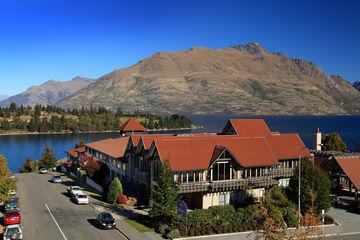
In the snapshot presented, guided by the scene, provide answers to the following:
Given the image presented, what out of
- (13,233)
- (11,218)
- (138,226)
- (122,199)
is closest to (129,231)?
(138,226)

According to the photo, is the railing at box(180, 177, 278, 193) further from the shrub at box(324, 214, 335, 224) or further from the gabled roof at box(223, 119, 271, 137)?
the gabled roof at box(223, 119, 271, 137)

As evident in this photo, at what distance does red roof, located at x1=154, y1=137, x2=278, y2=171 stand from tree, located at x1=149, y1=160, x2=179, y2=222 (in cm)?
448

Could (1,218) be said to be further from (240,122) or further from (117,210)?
(240,122)

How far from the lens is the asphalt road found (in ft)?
146

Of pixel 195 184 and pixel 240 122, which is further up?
pixel 240 122

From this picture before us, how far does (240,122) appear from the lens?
68875 millimetres

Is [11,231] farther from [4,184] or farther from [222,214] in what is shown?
[222,214]

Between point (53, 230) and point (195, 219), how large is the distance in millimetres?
14865

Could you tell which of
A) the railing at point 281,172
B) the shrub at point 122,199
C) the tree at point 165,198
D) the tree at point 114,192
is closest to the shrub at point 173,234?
the tree at point 165,198


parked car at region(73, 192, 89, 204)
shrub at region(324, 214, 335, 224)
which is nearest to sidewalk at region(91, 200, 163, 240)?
parked car at region(73, 192, 89, 204)

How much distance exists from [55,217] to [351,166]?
140 ft

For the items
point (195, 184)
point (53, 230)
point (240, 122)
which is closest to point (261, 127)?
point (240, 122)

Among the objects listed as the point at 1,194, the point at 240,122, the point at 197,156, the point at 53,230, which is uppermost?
the point at 240,122

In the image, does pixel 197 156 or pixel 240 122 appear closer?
pixel 197 156
